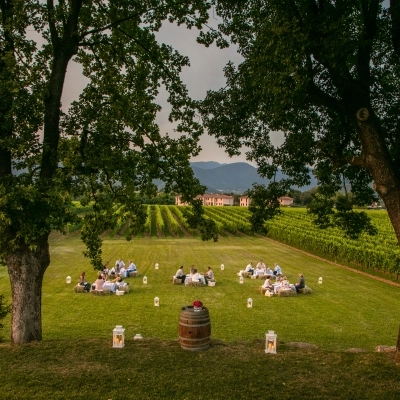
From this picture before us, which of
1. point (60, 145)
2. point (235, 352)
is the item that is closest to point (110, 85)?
point (60, 145)

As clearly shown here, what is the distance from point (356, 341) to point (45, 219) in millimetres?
10773

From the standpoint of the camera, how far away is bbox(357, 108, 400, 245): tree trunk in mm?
7980

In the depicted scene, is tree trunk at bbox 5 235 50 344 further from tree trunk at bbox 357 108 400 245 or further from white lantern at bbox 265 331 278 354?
Result: tree trunk at bbox 357 108 400 245

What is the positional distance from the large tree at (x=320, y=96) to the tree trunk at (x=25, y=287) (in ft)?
18.8

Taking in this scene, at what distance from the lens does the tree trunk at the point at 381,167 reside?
7.98 meters

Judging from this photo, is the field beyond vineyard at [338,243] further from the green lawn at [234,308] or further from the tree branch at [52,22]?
the tree branch at [52,22]

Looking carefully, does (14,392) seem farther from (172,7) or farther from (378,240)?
(378,240)

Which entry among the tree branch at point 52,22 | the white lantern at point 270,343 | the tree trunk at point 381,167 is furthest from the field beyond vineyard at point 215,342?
the tree branch at point 52,22

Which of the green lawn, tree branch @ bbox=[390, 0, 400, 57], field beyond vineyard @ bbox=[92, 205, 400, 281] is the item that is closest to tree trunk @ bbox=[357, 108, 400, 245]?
tree branch @ bbox=[390, 0, 400, 57]

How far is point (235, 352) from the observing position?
9211 mm

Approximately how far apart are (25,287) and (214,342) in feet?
15.7

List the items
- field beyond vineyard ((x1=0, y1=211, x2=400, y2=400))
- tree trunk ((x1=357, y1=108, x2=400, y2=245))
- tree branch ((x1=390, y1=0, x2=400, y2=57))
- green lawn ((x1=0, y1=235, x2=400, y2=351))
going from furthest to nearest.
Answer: green lawn ((x1=0, y1=235, x2=400, y2=351)) < tree trunk ((x1=357, y1=108, x2=400, y2=245)) < tree branch ((x1=390, y1=0, x2=400, y2=57)) < field beyond vineyard ((x1=0, y1=211, x2=400, y2=400))

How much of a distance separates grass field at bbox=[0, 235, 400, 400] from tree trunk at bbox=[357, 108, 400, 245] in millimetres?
3373

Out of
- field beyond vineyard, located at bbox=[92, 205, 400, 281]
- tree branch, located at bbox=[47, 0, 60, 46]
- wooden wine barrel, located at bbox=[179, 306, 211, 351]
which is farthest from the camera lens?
field beyond vineyard, located at bbox=[92, 205, 400, 281]
